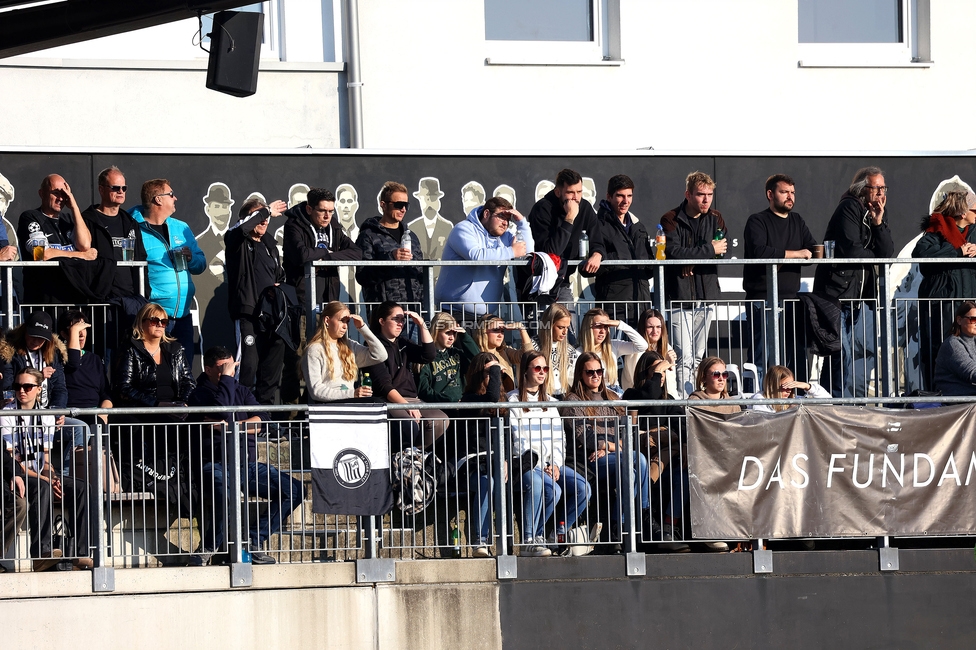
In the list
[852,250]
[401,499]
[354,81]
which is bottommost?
[401,499]

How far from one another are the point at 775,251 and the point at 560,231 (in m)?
1.95

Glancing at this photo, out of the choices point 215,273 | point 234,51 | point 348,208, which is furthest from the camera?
point 348,208

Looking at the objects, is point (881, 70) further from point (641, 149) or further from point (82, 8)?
point (82, 8)

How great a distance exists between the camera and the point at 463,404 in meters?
10.7

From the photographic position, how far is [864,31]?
18.2 m

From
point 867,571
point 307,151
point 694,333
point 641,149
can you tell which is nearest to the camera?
point 867,571

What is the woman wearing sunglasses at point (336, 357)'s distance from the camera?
11.4 meters

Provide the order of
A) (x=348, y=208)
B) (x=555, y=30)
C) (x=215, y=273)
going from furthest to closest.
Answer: (x=555, y=30) < (x=348, y=208) < (x=215, y=273)

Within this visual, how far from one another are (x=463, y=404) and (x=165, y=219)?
3661 millimetres

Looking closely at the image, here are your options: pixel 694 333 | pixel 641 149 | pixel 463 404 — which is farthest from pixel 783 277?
pixel 463 404

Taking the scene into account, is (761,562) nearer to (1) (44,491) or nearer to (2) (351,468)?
(2) (351,468)

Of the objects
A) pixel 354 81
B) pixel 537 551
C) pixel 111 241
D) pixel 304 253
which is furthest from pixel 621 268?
pixel 354 81

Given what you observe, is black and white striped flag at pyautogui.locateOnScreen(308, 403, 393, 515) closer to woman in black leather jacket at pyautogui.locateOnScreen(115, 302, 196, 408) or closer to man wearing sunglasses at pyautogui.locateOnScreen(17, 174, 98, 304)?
woman in black leather jacket at pyautogui.locateOnScreen(115, 302, 196, 408)

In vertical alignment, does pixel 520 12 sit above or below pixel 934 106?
above
